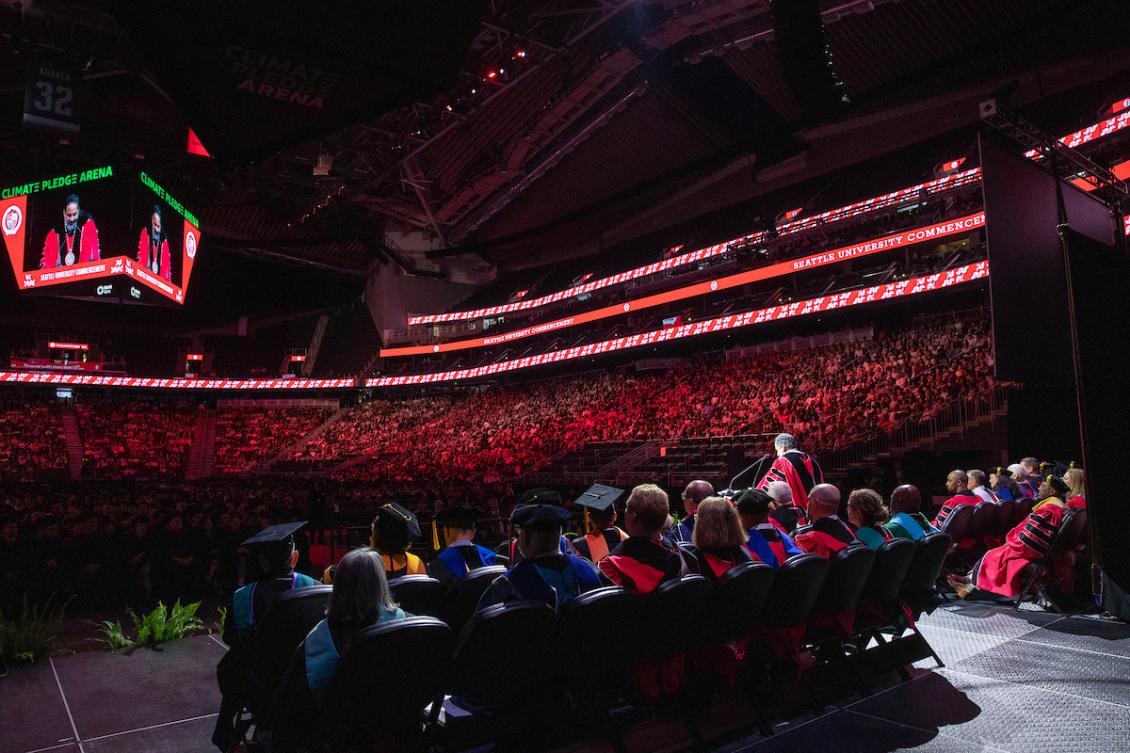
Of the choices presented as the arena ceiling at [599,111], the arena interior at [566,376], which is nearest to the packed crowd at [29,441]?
the arena interior at [566,376]

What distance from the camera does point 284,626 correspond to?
308cm

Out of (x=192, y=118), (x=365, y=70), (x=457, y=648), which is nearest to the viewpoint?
(x=457, y=648)

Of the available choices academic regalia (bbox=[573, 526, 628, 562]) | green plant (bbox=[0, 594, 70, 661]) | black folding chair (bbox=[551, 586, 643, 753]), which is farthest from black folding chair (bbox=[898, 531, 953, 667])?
green plant (bbox=[0, 594, 70, 661])

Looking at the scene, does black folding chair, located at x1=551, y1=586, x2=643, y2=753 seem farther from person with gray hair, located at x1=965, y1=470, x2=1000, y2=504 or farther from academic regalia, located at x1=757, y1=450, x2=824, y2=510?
person with gray hair, located at x1=965, y1=470, x2=1000, y2=504

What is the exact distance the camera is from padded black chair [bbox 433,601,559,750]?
273 centimetres

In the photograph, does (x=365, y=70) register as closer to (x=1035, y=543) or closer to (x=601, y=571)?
(x=601, y=571)

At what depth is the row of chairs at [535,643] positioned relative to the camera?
2.51 meters

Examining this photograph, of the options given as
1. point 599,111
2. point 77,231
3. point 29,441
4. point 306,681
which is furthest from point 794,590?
point 29,441

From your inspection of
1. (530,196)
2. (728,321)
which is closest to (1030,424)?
(728,321)

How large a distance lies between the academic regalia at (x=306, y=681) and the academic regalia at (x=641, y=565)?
116 cm

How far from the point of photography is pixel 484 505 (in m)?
16.0

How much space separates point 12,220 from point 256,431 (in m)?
24.2

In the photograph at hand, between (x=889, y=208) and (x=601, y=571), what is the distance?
20255 mm

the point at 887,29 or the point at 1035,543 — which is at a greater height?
the point at 887,29
